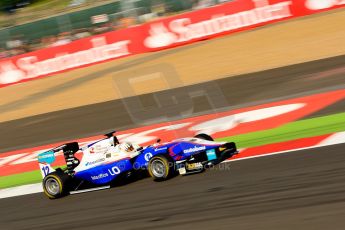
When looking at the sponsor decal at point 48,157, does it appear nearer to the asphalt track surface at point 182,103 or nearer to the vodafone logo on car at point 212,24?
the asphalt track surface at point 182,103

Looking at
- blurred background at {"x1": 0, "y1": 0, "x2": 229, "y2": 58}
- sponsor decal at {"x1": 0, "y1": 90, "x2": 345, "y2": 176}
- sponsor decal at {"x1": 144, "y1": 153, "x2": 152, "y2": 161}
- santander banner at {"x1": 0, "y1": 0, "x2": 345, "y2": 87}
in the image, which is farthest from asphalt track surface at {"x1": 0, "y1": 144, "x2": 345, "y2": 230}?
A: blurred background at {"x1": 0, "y1": 0, "x2": 229, "y2": 58}

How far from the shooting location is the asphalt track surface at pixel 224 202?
613cm

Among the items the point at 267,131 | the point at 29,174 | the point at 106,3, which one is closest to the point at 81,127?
the point at 29,174

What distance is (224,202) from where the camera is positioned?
23.1ft

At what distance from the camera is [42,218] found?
8406mm

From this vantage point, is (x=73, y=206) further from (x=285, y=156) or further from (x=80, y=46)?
(x=80, y=46)

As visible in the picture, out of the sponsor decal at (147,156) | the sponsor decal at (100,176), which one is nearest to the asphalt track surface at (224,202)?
the sponsor decal at (100,176)

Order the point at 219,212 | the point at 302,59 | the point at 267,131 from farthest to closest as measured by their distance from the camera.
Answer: the point at 302,59 → the point at 267,131 → the point at 219,212

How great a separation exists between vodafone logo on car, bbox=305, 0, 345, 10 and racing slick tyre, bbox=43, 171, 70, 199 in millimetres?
15090

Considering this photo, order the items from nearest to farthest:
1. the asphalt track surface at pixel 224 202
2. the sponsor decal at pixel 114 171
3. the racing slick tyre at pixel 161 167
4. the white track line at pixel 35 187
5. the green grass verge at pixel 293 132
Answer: the asphalt track surface at pixel 224 202 < the racing slick tyre at pixel 161 167 < the white track line at pixel 35 187 < the sponsor decal at pixel 114 171 < the green grass verge at pixel 293 132

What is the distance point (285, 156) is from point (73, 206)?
116 inches

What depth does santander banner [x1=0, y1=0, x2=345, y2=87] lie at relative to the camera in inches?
877

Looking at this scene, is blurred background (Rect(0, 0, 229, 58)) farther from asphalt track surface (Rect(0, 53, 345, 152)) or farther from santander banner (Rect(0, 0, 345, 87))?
asphalt track surface (Rect(0, 53, 345, 152))

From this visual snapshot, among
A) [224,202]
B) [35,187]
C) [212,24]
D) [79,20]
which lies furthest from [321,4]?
[224,202]
